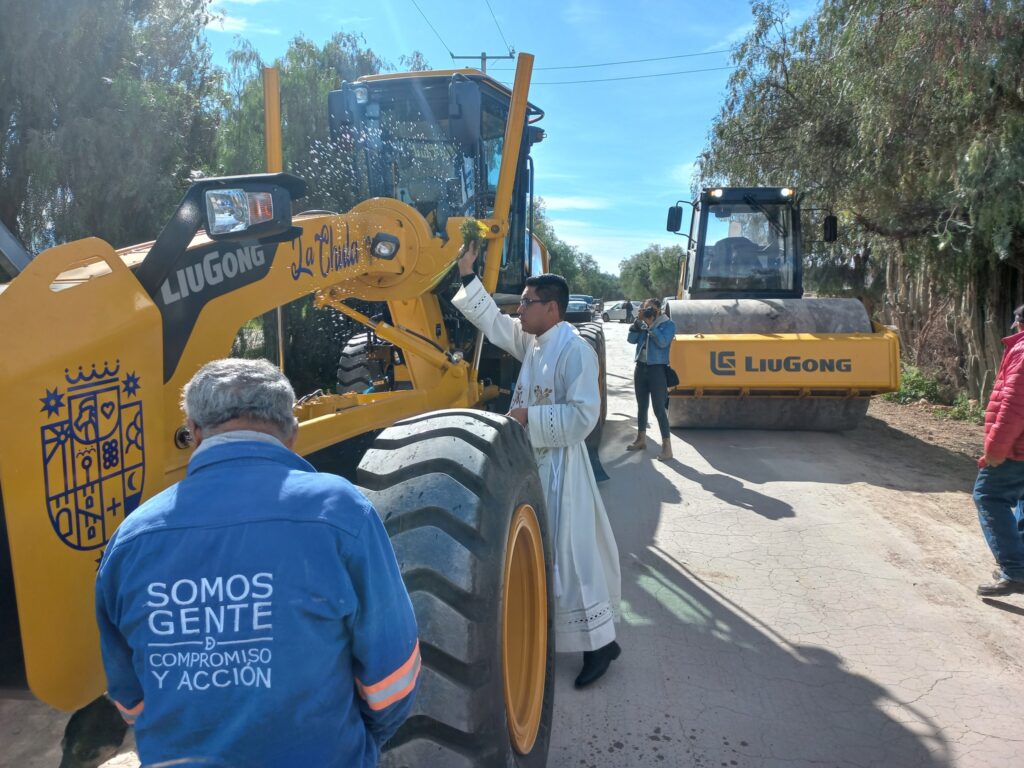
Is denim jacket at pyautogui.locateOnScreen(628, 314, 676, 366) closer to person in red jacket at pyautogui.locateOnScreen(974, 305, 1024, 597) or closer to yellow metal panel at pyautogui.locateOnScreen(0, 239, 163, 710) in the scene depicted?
person in red jacket at pyautogui.locateOnScreen(974, 305, 1024, 597)

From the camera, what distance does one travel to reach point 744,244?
9.98 meters

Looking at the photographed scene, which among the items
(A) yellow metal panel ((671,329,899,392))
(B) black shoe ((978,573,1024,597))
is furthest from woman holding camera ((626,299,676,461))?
(B) black shoe ((978,573,1024,597))

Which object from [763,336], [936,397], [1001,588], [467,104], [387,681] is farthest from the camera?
[936,397]

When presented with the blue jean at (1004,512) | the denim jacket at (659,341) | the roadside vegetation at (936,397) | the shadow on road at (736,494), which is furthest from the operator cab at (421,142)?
the roadside vegetation at (936,397)

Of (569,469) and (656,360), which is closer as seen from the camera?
(569,469)

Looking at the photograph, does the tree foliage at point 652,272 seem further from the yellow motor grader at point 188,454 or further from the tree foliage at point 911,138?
the yellow motor grader at point 188,454

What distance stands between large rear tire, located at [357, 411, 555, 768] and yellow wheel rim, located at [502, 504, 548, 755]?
0.03 metres

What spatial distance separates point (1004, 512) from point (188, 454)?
4.49 metres

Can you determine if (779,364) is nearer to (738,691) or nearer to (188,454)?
(738,691)

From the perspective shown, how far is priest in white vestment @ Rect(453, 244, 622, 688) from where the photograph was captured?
3309 mm

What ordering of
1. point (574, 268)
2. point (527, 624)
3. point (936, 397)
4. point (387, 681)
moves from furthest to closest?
point (574, 268)
point (936, 397)
point (527, 624)
point (387, 681)

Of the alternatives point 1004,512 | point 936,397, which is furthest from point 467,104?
point 936,397

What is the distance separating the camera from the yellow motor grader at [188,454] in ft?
5.68

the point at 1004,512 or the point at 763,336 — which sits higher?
the point at 763,336
